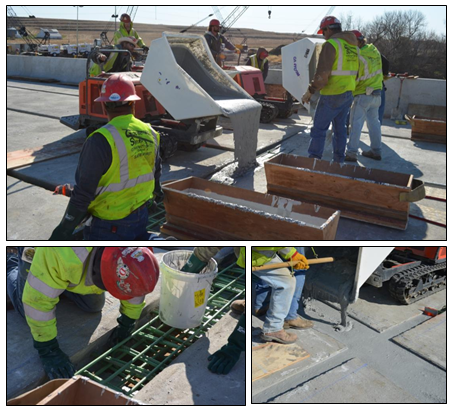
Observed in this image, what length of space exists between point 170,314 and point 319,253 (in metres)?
1.65

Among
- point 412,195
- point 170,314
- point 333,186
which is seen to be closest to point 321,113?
point 333,186

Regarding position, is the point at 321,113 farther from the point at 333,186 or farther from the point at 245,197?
the point at 245,197

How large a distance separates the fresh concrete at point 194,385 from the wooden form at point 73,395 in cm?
31

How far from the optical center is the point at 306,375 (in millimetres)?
3307

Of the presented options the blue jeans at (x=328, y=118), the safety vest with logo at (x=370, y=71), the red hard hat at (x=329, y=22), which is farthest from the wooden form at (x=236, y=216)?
the safety vest with logo at (x=370, y=71)

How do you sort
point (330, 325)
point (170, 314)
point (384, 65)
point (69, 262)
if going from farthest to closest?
point (384, 65) → point (330, 325) → point (170, 314) → point (69, 262)

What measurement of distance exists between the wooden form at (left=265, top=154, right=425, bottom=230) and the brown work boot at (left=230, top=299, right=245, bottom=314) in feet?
5.35

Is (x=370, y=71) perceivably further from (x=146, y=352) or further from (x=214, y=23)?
(x=146, y=352)

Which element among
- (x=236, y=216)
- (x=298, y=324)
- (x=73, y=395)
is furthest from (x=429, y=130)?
(x=73, y=395)

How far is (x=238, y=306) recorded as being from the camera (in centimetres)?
393

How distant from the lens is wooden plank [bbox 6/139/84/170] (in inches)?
240

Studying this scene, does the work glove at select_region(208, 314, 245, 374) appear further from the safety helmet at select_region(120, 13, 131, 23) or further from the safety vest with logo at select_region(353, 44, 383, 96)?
the safety helmet at select_region(120, 13, 131, 23)

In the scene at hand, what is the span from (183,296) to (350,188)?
2.24 metres

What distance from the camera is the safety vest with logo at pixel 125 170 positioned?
3.04 metres
